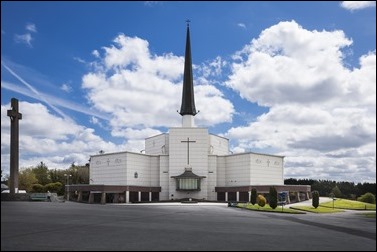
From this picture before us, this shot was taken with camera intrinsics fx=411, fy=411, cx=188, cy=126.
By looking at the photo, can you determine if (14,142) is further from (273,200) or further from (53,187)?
(53,187)

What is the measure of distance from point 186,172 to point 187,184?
264 centimetres

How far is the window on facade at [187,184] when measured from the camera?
293 ft

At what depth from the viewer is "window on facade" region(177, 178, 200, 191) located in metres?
89.4

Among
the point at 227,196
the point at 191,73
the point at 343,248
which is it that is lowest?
the point at 227,196

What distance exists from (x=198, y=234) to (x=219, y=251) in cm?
467

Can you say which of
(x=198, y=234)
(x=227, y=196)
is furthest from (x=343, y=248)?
(x=227, y=196)

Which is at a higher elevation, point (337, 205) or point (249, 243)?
point (249, 243)

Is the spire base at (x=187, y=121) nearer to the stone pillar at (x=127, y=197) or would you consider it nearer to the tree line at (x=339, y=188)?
the stone pillar at (x=127, y=197)

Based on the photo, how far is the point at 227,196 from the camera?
294 feet

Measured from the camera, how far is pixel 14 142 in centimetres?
5141

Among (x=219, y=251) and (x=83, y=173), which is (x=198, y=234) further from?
(x=83, y=173)

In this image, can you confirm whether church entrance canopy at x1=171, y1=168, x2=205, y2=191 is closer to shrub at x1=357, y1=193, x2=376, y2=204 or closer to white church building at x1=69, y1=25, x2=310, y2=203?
white church building at x1=69, y1=25, x2=310, y2=203

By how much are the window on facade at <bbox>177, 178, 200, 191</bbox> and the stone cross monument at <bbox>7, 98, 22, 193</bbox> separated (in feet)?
139

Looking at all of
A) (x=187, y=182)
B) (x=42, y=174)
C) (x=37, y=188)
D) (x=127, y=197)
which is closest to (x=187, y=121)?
(x=187, y=182)
